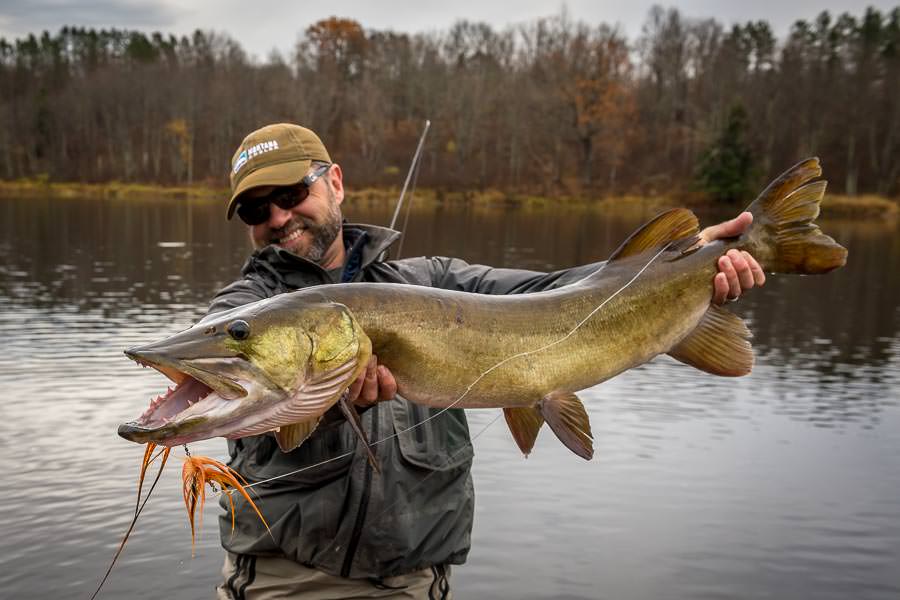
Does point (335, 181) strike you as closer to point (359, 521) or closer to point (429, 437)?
point (429, 437)

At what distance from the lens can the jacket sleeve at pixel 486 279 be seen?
3.68 meters

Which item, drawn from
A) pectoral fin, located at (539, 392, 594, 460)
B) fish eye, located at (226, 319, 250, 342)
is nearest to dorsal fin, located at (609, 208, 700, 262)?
pectoral fin, located at (539, 392, 594, 460)

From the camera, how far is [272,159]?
12.1ft

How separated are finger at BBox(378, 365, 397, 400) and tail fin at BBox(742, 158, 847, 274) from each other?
1.61 metres

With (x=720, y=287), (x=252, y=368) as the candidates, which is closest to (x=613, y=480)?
(x=720, y=287)

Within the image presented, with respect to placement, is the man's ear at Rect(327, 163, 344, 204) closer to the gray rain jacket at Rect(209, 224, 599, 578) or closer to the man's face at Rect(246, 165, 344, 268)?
the man's face at Rect(246, 165, 344, 268)

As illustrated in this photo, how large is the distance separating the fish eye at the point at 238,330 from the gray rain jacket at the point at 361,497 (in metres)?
0.63

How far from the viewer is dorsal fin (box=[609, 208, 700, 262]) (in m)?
3.27

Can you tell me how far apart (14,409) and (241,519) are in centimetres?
777

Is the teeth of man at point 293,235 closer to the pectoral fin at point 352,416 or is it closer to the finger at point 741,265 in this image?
the pectoral fin at point 352,416

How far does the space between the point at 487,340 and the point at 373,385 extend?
465 millimetres

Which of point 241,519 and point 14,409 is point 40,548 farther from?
point 241,519

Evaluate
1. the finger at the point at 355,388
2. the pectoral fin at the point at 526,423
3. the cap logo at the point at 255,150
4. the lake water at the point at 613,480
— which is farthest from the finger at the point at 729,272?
→ the lake water at the point at 613,480

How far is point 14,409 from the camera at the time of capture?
9.59m
